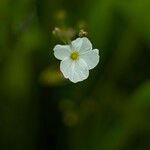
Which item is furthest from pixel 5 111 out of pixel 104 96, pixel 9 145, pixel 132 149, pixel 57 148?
pixel 132 149

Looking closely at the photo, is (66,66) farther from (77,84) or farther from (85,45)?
(77,84)

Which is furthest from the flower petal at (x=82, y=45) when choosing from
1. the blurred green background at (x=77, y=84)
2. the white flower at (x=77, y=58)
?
the blurred green background at (x=77, y=84)

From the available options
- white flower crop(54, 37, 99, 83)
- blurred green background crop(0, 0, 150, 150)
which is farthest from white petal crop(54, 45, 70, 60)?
blurred green background crop(0, 0, 150, 150)

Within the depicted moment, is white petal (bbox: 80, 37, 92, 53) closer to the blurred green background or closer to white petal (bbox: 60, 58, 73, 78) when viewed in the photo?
white petal (bbox: 60, 58, 73, 78)

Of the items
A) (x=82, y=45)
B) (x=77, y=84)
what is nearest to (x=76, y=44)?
(x=82, y=45)

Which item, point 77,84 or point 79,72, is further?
point 77,84

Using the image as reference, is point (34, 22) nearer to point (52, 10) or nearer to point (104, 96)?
point (52, 10)

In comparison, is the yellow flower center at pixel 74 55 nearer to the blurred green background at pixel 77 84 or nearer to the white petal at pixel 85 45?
the white petal at pixel 85 45
